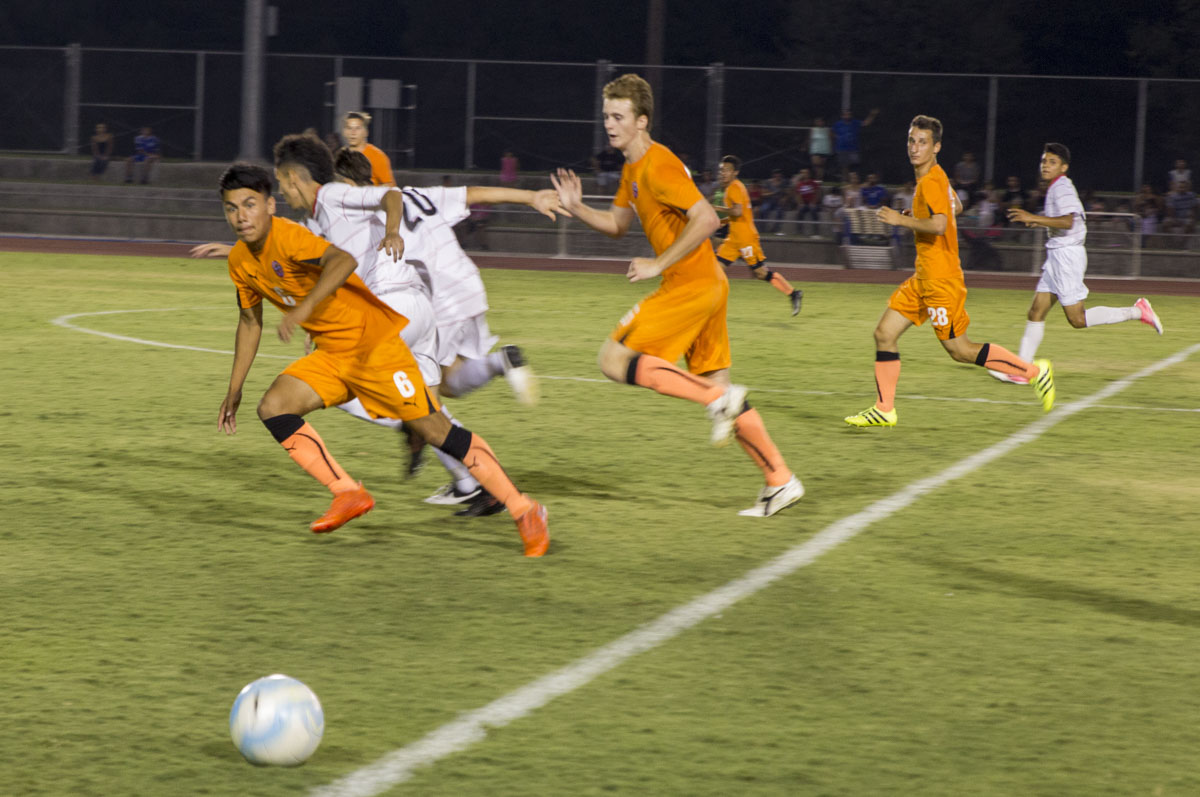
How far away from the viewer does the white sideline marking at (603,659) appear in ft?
12.6

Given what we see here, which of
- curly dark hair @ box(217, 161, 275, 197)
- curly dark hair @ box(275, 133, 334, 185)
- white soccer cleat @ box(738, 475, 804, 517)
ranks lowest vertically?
white soccer cleat @ box(738, 475, 804, 517)

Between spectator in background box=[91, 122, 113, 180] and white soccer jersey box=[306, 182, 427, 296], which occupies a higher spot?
spectator in background box=[91, 122, 113, 180]

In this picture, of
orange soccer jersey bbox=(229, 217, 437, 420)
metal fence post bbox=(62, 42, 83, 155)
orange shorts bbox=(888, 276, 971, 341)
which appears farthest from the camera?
metal fence post bbox=(62, 42, 83, 155)

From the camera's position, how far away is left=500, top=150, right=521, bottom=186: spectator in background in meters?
29.0

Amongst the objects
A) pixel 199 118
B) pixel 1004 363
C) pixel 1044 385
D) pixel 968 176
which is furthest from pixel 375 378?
pixel 199 118

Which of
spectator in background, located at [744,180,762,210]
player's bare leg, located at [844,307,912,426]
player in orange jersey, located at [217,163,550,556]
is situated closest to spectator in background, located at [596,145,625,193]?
spectator in background, located at [744,180,762,210]

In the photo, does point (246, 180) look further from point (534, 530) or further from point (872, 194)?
point (872, 194)

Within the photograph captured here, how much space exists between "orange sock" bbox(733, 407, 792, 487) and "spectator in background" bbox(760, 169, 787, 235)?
19146 millimetres

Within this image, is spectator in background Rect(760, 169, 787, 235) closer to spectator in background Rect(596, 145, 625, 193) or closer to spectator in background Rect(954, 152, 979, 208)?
spectator in background Rect(596, 145, 625, 193)

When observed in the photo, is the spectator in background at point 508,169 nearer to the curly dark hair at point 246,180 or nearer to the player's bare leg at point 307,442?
the player's bare leg at point 307,442

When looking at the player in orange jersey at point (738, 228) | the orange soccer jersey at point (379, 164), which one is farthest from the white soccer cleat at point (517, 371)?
the player in orange jersey at point (738, 228)

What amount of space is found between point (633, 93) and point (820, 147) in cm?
2116

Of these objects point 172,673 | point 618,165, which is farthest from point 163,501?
point 618,165

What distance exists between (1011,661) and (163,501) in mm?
4034
